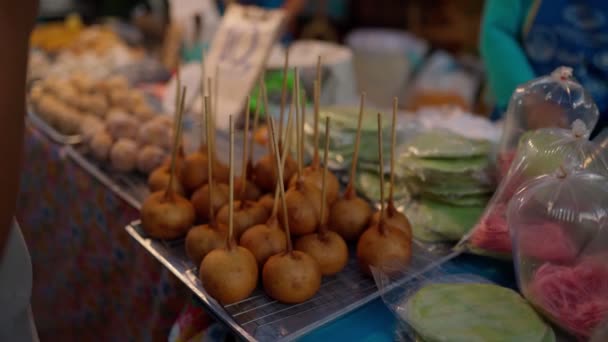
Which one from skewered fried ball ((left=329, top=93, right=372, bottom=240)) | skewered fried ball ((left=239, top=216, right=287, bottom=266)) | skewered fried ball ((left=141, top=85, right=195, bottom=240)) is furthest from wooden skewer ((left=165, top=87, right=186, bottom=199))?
skewered fried ball ((left=329, top=93, right=372, bottom=240))

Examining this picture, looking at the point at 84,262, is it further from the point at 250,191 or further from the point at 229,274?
the point at 229,274

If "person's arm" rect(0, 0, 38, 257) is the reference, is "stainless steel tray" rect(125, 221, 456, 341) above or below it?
below

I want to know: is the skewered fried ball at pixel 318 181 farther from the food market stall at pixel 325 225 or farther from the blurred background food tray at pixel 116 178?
the blurred background food tray at pixel 116 178

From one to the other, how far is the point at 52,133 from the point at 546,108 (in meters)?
1.46

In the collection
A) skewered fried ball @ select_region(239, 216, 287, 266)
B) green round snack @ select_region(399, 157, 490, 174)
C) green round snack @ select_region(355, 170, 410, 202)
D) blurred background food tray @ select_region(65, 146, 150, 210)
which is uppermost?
green round snack @ select_region(399, 157, 490, 174)

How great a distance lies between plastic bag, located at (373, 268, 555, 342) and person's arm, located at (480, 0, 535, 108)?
1.15 meters

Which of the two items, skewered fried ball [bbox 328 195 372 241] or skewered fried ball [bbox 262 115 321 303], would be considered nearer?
skewered fried ball [bbox 262 115 321 303]

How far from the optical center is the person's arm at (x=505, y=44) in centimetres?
191

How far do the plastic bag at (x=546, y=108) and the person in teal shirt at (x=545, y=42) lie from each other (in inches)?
30.1

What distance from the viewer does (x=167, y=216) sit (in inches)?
43.3

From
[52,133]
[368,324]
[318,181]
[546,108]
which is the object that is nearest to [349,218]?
[318,181]

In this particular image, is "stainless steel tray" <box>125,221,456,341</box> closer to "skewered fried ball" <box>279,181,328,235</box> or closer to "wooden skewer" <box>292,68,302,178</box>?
"skewered fried ball" <box>279,181,328,235</box>

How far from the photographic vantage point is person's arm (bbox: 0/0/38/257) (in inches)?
27.4

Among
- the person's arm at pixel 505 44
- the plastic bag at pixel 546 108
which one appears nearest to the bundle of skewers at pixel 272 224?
the plastic bag at pixel 546 108
